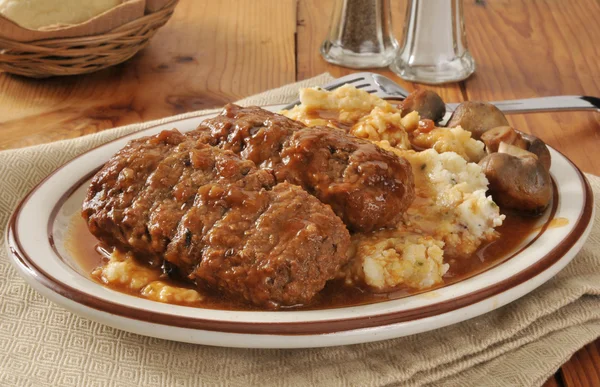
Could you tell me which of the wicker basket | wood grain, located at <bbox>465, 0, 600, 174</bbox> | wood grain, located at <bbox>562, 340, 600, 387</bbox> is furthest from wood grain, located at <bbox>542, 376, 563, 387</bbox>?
the wicker basket

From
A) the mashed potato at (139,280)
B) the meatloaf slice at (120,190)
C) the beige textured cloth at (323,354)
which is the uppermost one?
the meatloaf slice at (120,190)

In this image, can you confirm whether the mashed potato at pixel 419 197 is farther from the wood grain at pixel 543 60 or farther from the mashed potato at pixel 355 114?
Answer: the wood grain at pixel 543 60

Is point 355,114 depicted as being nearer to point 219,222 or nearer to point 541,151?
point 541,151

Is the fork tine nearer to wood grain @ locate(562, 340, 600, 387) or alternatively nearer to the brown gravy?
the brown gravy

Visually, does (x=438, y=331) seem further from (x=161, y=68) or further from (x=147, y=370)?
(x=161, y=68)

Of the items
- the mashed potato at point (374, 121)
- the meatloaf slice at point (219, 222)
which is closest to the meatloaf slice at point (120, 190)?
the meatloaf slice at point (219, 222)

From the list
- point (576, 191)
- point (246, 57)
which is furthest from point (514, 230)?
point (246, 57)
